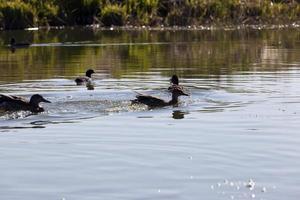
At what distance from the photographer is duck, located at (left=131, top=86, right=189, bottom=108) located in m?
17.4

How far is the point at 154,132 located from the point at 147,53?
673 inches

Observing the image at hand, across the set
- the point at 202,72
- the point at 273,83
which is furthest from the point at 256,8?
Result: the point at 273,83

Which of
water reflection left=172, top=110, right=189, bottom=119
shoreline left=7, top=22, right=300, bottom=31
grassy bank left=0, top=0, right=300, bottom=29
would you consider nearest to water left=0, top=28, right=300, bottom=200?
water reflection left=172, top=110, right=189, bottom=119

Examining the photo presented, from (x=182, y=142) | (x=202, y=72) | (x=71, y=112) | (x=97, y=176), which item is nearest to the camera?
(x=97, y=176)

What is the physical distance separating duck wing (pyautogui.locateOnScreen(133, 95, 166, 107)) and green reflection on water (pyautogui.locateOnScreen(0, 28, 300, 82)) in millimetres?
5745

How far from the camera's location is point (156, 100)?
17.7m

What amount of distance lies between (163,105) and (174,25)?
30.5 meters

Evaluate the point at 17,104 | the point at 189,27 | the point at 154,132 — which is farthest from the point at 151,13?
the point at 154,132

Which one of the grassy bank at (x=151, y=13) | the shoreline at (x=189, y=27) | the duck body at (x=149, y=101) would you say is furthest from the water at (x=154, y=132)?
the grassy bank at (x=151, y=13)

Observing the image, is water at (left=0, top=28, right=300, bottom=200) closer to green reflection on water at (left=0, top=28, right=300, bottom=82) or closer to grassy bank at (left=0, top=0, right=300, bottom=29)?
green reflection on water at (left=0, top=28, right=300, bottom=82)

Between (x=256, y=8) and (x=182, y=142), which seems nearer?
(x=182, y=142)

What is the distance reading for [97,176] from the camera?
36.4 feet

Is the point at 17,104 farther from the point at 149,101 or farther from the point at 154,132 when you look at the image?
the point at 154,132

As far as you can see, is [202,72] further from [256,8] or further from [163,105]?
[256,8]
